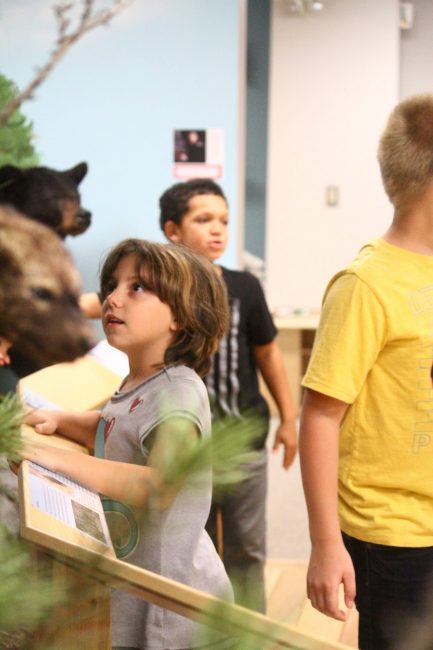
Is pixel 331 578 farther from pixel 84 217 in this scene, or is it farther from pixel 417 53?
pixel 417 53

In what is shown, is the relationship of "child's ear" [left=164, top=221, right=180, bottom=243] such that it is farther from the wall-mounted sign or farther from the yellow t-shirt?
the yellow t-shirt

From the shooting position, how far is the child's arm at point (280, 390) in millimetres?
2643

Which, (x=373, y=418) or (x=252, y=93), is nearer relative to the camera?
(x=373, y=418)

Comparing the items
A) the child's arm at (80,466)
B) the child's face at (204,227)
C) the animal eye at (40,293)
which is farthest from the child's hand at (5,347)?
the child's arm at (80,466)

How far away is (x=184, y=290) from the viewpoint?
1374mm

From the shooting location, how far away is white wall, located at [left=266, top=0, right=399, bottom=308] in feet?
22.7

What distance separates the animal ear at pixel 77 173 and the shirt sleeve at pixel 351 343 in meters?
1.75

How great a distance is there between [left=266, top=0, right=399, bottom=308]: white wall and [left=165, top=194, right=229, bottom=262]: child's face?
4527mm

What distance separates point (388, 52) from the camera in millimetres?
6875

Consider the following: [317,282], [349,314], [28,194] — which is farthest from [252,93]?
[349,314]

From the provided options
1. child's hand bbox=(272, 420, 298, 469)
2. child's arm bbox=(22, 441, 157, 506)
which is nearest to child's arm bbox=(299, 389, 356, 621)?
child's arm bbox=(22, 441, 157, 506)

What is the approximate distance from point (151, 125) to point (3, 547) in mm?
2708

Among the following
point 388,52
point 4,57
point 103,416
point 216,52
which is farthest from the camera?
point 388,52

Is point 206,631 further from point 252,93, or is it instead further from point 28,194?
point 252,93
